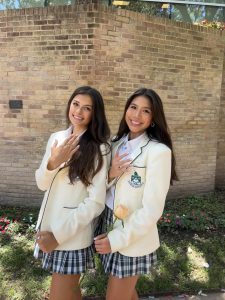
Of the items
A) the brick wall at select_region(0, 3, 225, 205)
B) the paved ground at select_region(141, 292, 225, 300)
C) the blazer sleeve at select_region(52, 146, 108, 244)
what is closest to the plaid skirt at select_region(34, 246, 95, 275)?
the blazer sleeve at select_region(52, 146, 108, 244)

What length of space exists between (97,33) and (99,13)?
0.28 m

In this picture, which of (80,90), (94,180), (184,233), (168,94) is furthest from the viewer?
(168,94)

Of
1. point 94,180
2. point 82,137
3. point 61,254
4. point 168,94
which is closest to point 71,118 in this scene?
point 82,137

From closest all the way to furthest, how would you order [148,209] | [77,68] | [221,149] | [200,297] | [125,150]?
[148,209] → [125,150] → [200,297] → [77,68] → [221,149]

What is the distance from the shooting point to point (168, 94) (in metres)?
5.75

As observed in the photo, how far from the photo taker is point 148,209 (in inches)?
77.1

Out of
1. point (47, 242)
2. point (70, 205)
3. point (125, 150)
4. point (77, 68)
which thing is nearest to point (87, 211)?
point (70, 205)

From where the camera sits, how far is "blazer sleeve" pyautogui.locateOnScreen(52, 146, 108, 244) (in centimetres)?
200

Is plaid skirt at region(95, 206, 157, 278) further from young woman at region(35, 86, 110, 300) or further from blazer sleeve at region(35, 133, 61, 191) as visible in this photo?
blazer sleeve at region(35, 133, 61, 191)

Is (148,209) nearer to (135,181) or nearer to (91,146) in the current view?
(135,181)

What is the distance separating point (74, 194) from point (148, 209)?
18.6 inches

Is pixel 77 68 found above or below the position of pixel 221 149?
above

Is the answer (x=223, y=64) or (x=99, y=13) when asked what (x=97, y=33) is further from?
(x=223, y=64)

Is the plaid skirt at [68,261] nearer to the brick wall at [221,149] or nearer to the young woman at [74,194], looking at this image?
the young woman at [74,194]
